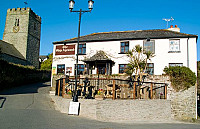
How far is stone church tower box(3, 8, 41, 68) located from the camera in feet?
131

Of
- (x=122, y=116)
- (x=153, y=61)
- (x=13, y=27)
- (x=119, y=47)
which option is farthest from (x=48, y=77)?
(x=122, y=116)

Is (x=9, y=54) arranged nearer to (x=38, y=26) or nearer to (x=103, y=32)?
(x=38, y=26)

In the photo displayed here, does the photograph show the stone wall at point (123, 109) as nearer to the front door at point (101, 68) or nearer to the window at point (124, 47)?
the front door at point (101, 68)

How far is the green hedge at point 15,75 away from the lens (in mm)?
20578

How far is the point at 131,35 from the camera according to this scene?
23.0m

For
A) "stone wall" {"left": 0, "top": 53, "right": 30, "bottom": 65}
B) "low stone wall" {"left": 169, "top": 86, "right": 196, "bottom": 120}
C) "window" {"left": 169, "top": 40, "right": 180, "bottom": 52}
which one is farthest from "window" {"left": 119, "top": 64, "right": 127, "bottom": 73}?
"stone wall" {"left": 0, "top": 53, "right": 30, "bottom": 65}

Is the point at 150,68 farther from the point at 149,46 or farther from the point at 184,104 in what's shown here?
the point at 184,104

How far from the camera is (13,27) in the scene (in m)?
41.0

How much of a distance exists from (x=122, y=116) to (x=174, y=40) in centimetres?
1274

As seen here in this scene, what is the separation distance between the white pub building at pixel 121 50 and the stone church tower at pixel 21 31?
61.8ft

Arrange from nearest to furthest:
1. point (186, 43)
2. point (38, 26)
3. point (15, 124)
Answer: point (15, 124) → point (186, 43) → point (38, 26)

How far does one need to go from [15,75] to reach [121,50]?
43.8 ft

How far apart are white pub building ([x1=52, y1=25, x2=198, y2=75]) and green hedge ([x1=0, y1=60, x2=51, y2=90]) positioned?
16.0 feet

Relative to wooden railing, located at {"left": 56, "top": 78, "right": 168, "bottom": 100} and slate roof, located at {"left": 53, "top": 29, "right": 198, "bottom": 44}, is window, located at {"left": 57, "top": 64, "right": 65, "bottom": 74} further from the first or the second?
wooden railing, located at {"left": 56, "top": 78, "right": 168, "bottom": 100}
